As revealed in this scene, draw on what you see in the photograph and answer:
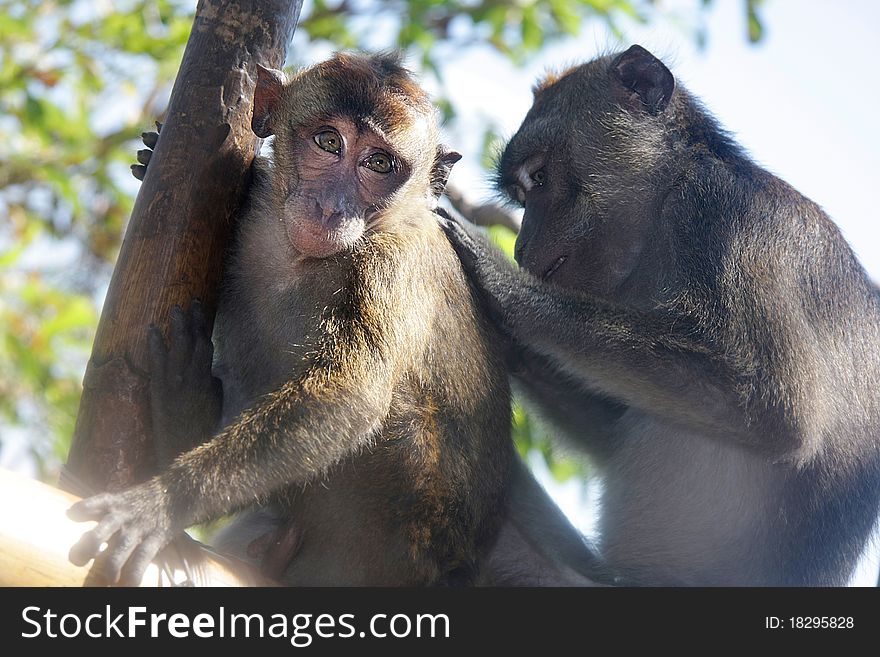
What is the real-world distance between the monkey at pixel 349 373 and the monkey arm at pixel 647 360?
0.24 metres

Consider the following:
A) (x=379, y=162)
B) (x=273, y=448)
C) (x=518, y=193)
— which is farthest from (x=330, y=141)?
(x=518, y=193)

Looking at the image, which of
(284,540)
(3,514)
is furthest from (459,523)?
(3,514)

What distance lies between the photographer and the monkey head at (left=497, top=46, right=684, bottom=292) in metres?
5.78

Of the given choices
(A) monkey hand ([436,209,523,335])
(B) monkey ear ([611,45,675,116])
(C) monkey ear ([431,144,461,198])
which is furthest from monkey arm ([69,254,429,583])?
(B) monkey ear ([611,45,675,116])

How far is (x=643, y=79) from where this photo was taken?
623 centimetres

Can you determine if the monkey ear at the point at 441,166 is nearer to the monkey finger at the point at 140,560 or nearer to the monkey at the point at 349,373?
the monkey at the point at 349,373

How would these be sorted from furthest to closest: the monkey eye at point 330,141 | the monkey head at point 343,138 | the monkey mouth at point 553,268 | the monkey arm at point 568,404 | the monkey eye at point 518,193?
1. the monkey eye at point 518,193
2. the monkey arm at point 568,404
3. the monkey mouth at point 553,268
4. the monkey eye at point 330,141
5. the monkey head at point 343,138

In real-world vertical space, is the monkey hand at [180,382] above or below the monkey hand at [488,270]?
below

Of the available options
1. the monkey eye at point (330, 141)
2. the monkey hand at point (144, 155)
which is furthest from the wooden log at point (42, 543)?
the monkey eye at point (330, 141)

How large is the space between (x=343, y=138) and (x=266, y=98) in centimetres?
45

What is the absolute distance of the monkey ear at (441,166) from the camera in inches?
213

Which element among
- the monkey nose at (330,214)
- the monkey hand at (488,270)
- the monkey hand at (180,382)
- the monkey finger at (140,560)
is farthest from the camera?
the monkey hand at (488,270)

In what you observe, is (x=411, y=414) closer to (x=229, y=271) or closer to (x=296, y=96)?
(x=229, y=271)
